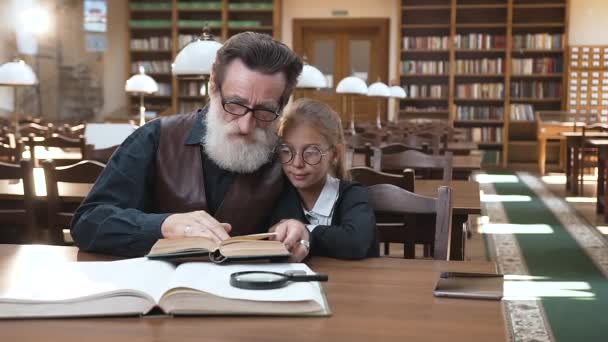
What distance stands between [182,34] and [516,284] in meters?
9.41

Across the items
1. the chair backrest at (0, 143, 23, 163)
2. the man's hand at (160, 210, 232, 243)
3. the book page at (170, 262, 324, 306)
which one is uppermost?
the man's hand at (160, 210, 232, 243)

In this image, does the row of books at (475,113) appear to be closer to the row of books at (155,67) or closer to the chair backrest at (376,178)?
the row of books at (155,67)

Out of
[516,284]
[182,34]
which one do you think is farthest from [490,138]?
[516,284]

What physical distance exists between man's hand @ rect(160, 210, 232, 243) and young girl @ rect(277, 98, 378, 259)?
10.9 inches

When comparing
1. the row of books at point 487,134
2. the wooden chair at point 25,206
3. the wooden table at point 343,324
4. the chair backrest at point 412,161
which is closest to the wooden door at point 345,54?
the row of books at point 487,134

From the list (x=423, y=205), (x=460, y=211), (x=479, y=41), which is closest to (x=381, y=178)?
(x=460, y=211)

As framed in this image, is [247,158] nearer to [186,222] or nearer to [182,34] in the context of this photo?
[186,222]

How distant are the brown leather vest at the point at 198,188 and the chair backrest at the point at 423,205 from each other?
321mm

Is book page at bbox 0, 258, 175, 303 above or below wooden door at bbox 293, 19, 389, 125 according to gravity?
below

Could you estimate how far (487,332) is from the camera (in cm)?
112

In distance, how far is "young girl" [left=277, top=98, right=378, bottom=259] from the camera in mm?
1824

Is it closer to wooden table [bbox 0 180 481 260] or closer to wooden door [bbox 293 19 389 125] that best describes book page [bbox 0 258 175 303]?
wooden table [bbox 0 180 481 260]

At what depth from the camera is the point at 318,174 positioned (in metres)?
1.87

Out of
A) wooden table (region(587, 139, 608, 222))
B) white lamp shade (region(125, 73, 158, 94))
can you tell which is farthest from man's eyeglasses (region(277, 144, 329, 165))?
wooden table (region(587, 139, 608, 222))
